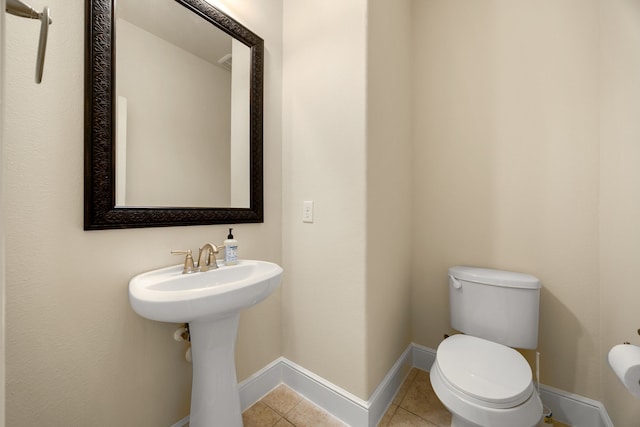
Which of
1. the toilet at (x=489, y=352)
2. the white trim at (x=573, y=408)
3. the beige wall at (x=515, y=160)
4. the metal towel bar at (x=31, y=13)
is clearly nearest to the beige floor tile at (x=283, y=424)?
the toilet at (x=489, y=352)

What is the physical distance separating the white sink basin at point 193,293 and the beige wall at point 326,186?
352mm

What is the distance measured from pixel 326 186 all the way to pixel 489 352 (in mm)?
1045

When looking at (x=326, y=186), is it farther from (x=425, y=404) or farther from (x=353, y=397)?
(x=425, y=404)

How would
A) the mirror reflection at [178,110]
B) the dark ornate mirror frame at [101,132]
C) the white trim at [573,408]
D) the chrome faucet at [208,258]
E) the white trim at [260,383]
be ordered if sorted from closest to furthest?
the dark ornate mirror frame at [101,132], the mirror reflection at [178,110], the chrome faucet at [208,258], the white trim at [573,408], the white trim at [260,383]

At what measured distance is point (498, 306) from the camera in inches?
48.4

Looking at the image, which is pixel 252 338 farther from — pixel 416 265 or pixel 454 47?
pixel 454 47

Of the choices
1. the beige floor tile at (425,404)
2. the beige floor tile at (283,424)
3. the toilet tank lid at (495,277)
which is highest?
the toilet tank lid at (495,277)

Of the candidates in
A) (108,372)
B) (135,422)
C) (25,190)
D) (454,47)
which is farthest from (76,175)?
(454,47)

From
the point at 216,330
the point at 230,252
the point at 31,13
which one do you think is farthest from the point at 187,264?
the point at 31,13

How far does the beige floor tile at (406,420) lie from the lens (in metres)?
1.20

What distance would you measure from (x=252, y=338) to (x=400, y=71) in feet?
5.74

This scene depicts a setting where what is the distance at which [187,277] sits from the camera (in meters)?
0.96

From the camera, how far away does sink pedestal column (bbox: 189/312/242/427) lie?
37.4 inches

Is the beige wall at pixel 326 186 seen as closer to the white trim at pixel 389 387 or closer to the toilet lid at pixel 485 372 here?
the white trim at pixel 389 387
